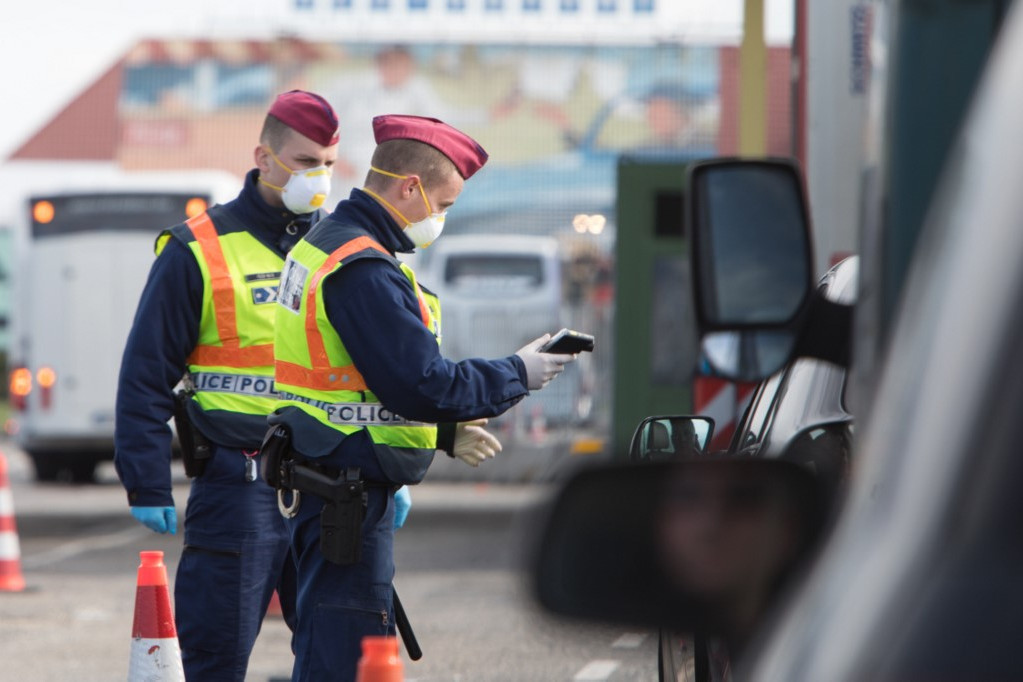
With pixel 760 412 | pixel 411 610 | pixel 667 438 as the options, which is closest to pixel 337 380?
pixel 667 438

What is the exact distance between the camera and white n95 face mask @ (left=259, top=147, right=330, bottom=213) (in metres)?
5.13

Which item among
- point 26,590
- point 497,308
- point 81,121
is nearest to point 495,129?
point 81,121

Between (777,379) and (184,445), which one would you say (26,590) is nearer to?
(184,445)

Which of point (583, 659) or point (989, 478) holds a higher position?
point (989, 478)

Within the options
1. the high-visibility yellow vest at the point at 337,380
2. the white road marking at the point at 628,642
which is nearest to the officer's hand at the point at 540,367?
the high-visibility yellow vest at the point at 337,380

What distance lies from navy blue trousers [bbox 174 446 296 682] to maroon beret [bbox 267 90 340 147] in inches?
36.6

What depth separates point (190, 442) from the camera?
5023 mm

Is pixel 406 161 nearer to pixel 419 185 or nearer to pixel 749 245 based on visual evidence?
pixel 419 185

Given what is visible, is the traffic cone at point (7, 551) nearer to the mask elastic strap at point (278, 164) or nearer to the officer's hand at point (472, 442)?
the mask elastic strap at point (278, 164)

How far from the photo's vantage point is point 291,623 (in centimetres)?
489

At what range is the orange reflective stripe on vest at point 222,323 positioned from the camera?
5.05 meters

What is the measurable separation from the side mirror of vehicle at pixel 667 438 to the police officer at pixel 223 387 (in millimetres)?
1725

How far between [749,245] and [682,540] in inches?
109

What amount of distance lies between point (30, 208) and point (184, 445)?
13.5m
